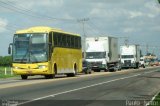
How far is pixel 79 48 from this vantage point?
47.6m

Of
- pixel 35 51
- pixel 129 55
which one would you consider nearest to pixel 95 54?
pixel 129 55

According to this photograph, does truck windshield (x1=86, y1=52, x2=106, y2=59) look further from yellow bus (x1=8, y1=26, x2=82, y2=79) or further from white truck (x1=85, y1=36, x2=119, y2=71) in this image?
yellow bus (x1=8, y1=26, x2=82, y2=79)

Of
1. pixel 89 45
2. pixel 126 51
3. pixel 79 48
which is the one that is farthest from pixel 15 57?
pixel 126 51

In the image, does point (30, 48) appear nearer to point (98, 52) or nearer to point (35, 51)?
point (35, 51)

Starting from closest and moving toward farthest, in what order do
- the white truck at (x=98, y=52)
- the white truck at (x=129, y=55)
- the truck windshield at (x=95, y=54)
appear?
the white truck at (x=98, y=52), the truck windshield at (x=95, y=54), the white truck at (x=129, y=55)

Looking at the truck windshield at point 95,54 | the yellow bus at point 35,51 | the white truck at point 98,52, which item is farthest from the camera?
the truck windshield at point 95,54

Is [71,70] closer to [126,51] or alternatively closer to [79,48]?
[79,48]

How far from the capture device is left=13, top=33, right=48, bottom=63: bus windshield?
38031 mm

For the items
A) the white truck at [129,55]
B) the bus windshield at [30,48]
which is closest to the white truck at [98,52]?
the white truck at [129,55]

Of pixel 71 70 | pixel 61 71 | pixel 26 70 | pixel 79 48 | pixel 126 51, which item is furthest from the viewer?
pixel 126 51

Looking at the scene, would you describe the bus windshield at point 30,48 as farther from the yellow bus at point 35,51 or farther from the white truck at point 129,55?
the white truck at point 129,55

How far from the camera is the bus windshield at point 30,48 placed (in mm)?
38031

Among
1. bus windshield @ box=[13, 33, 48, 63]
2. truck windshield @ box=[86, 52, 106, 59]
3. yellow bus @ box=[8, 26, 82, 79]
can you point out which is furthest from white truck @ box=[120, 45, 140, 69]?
bus windshield @ box=[13, 33, 48, 63]

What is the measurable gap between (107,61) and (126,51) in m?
22.2
